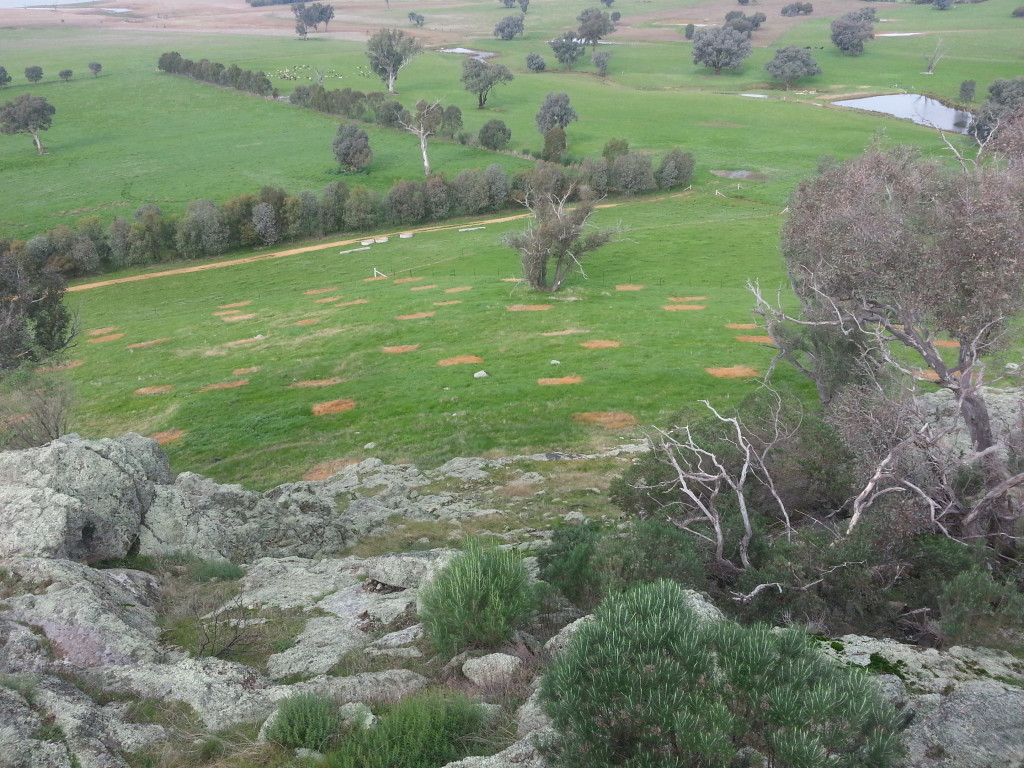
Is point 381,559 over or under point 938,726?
under

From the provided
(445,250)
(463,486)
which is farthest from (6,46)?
(463,486)

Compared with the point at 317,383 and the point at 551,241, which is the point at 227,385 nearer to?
the point at 317,383

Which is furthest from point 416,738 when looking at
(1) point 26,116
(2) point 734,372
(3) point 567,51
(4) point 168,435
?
(3) point 567,51

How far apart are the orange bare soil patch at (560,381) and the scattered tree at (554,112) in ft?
268

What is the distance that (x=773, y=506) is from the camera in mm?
17484

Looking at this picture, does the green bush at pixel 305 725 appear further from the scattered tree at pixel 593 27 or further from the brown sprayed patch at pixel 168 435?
the scattered tree at pixel 593 27

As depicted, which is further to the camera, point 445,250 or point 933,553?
point 445,250

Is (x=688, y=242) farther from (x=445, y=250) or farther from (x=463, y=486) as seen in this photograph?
(x=463, y=486)

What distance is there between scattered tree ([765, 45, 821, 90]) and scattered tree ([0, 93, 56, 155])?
441ft

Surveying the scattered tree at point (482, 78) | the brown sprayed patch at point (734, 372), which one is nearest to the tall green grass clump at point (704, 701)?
the brown sprayed patch at point (734, 372)

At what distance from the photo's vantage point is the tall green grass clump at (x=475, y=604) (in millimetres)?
10891

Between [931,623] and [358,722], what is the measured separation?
30.1 feet

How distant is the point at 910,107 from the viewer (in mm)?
127062

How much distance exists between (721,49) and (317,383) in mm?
147827
